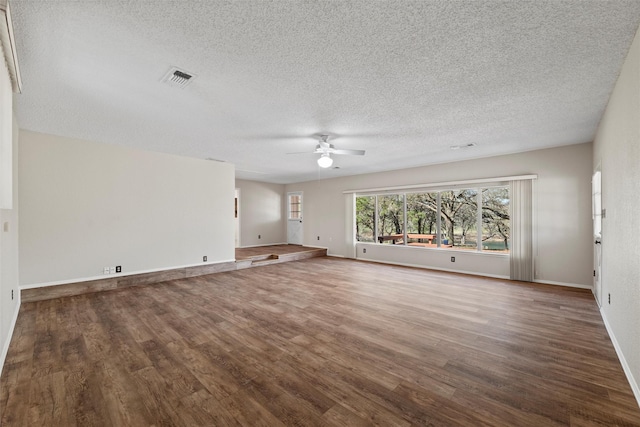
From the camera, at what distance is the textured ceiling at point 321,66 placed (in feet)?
5.56

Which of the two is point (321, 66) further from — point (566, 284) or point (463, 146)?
point (566, 284)

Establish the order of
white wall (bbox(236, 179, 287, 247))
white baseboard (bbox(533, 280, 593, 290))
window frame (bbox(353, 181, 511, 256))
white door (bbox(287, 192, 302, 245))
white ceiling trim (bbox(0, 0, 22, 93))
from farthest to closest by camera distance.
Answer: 1. white door (bbox(287, 192, 302, 245))
2. white wall (bbox(236, 179, 287, 247))
3. window frame (bbox(353, 181, 511, 256))
4. white baseboard (bbox(533, 280, 593, 290))
5. white ceiling trim (bbox(0, 0, 22, 93))

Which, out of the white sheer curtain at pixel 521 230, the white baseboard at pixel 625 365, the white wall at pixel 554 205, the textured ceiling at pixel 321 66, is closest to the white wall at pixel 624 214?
the white baseboard at pixel 625 365

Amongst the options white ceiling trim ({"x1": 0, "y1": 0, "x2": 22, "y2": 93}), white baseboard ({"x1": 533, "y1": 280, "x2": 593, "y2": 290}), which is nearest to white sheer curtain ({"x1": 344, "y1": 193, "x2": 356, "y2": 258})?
white baseboard ({"x1": 533, "y1": 280, "x2": 593, "y2": 290})

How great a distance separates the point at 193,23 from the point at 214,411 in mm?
2522

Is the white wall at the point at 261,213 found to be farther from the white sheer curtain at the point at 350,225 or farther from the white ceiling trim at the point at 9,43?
the white ceiling trim at the point at 9,43

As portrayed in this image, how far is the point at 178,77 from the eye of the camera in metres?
2.45

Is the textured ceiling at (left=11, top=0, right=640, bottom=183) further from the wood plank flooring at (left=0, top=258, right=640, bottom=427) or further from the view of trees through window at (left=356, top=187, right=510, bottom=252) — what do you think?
the wood plank flooring at (left=0, top=258, right=640, bottom=427)

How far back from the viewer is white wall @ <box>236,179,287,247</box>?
29.7 ft

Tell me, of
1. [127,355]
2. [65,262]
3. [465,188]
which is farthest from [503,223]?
[65,262]

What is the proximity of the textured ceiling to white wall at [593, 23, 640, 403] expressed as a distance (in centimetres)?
27

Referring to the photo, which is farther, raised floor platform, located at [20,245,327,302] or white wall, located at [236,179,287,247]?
white wall, located at [236,179,287,247]

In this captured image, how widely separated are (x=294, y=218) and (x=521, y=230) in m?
6.75

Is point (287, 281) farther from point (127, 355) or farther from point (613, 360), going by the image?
point (613, 360)
